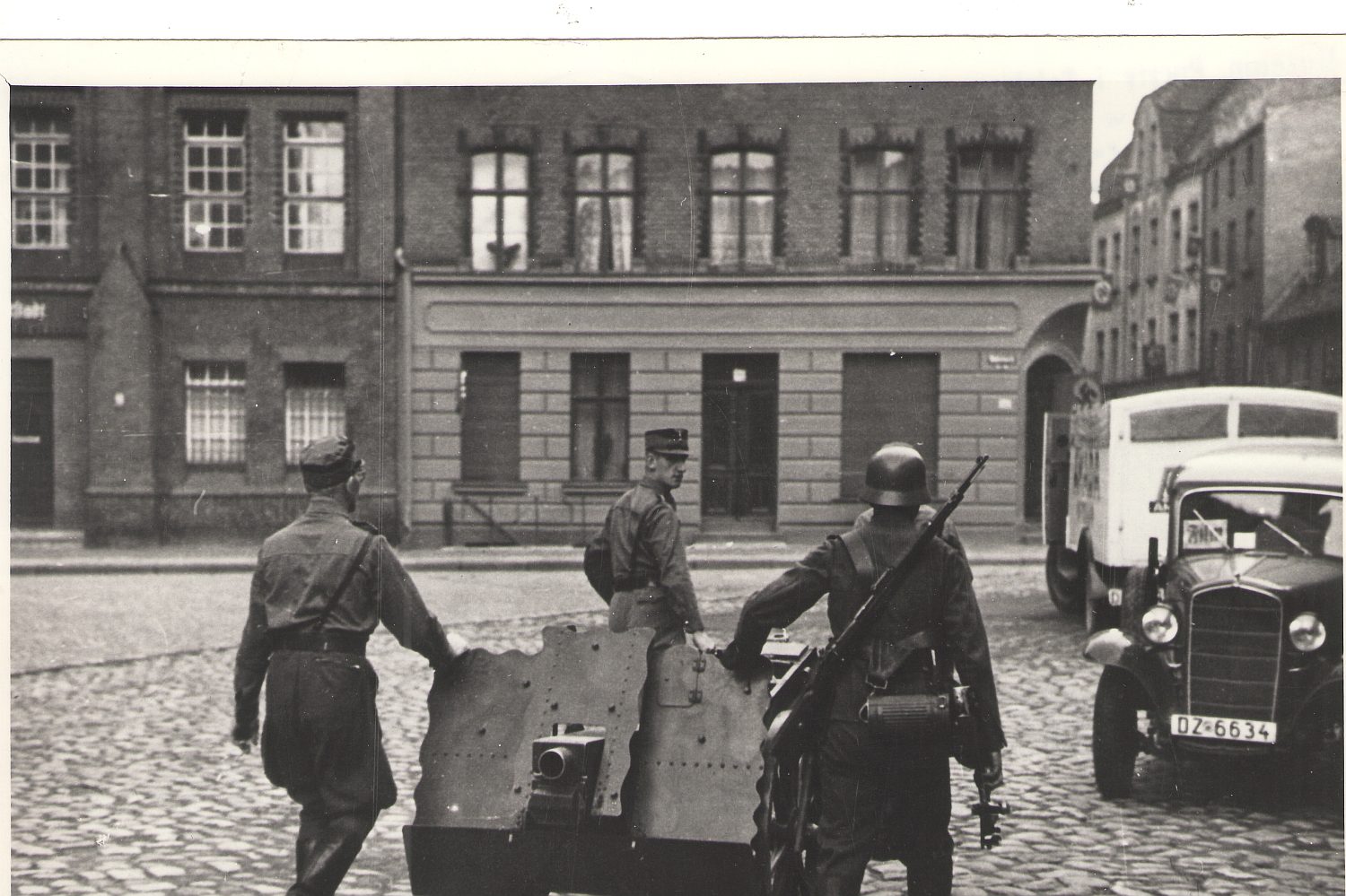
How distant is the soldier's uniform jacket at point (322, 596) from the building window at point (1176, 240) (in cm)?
579

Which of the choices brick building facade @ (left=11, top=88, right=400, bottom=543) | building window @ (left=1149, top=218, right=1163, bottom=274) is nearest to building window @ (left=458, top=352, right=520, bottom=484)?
brick building facade @ (left=11, top=88, right=400, bottom=543)

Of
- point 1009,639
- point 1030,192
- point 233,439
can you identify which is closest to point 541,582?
point 233,439

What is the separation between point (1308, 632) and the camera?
6773mm

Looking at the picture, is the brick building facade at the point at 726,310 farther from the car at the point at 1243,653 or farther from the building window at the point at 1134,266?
the car at the point at 1243,653

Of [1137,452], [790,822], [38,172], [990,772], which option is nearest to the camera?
[990,772]

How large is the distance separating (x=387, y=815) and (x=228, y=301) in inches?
480

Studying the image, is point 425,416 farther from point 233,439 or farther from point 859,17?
point 859,17

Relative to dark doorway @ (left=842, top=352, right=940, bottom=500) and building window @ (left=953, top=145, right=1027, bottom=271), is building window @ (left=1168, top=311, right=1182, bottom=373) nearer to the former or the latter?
dark doorway @ (left=842, top=352, right=940, bottom=500)

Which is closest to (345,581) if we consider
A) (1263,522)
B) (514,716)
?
(514,716)

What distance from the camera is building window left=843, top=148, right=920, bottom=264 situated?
52.4ft

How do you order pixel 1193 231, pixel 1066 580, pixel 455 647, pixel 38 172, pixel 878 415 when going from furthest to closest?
pixel 878 415
pixel 1066 580
pixel 38 172
pixel 1193 231
pixel 455 647

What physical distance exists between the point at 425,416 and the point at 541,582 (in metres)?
2.39

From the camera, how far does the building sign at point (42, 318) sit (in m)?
6.37

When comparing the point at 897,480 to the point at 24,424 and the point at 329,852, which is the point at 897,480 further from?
the point at 24,424
